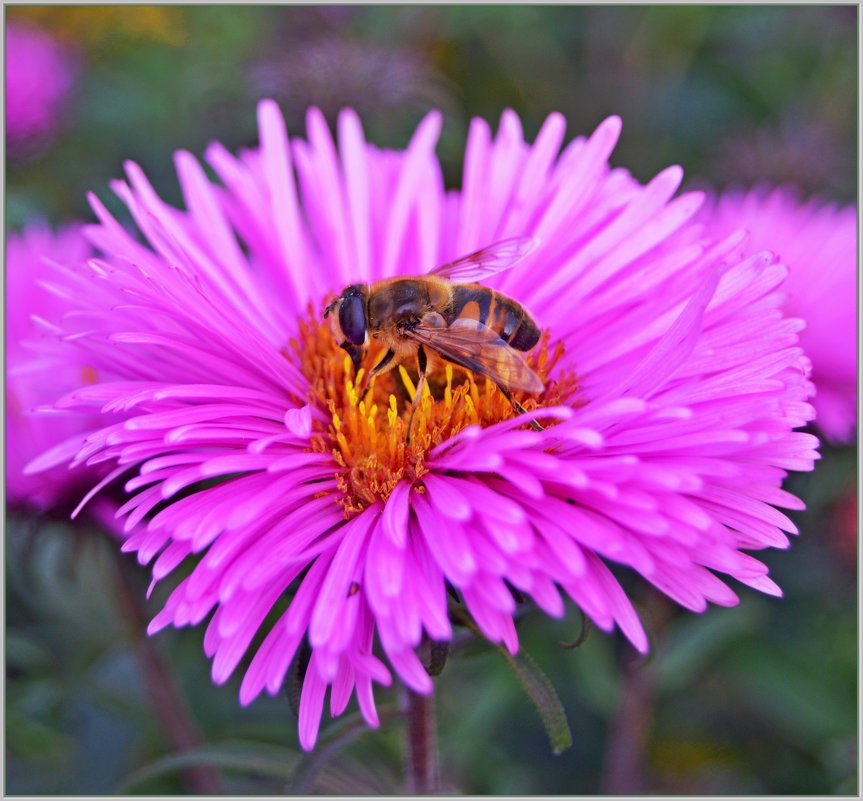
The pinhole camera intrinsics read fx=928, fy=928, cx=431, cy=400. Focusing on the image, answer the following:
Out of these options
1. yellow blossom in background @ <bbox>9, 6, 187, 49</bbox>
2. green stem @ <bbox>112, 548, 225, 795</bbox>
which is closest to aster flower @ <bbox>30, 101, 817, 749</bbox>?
green stem @ <bbox>112, 548, 225, 795</bbox>

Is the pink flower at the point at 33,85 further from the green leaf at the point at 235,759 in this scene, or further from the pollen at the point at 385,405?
the green leaf at the point at 235,759

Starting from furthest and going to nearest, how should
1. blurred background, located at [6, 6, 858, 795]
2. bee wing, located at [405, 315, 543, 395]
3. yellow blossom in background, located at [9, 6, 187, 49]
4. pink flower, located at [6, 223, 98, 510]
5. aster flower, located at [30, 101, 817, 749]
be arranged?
yellow blossom in background, located at [9, 6, 187, 49]
blurred background, located at [6, 6, 858, 795]
pink flower, located at [6, 223, 98, 510]
bee wing, located at [405, 315, 543, 395]
aster flower, located at [30, 101, 817, 749]

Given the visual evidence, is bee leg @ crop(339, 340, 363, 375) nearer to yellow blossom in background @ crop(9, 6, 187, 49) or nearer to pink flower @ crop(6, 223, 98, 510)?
pink flower @ crop(6, 223, 98, 510)

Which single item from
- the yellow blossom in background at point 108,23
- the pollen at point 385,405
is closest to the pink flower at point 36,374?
the pollen at point 385,405

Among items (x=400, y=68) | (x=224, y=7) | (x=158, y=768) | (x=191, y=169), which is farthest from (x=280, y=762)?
(x=224, y=7)

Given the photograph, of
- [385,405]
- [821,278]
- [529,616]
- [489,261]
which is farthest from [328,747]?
[821,278]

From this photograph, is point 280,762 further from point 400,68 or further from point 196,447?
point 400,68

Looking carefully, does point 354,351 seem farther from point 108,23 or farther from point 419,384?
point 108,23
